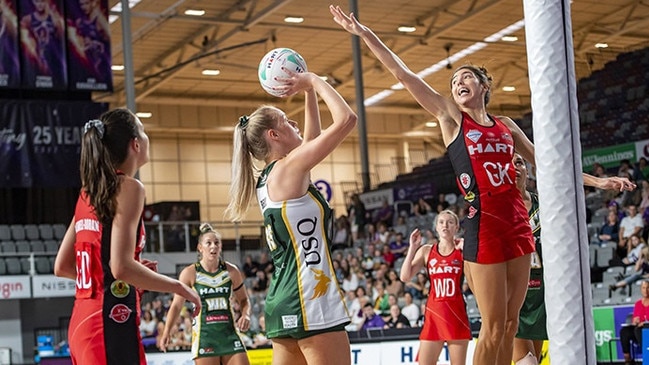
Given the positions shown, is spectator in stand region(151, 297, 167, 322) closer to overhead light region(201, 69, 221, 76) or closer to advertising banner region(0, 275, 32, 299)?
advertising banner region(0, 275, 32, 299)

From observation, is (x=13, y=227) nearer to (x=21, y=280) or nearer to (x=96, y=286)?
(x=21, y=280)

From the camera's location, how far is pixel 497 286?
5.34 m

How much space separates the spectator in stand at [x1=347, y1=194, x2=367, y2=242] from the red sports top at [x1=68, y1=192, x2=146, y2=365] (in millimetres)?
20320

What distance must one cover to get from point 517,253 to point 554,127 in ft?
9.57

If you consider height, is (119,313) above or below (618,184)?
below

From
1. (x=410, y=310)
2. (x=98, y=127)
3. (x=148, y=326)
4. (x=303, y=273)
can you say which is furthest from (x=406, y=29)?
(x=98, y=127)

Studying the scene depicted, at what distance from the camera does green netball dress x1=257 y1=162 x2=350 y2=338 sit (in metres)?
4.33

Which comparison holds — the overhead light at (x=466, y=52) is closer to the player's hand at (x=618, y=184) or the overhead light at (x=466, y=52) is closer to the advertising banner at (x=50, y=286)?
the advertising banner at (x=50, y=286)

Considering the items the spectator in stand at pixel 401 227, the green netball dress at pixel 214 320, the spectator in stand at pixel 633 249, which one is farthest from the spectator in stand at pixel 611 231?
the green netball dress at pixel 214 320

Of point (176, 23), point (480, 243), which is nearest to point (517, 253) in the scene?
point (480, 243)

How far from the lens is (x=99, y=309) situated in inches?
159

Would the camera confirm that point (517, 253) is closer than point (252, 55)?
Yes

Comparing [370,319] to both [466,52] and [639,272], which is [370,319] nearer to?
[639,272]

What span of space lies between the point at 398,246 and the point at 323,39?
11.1 m
